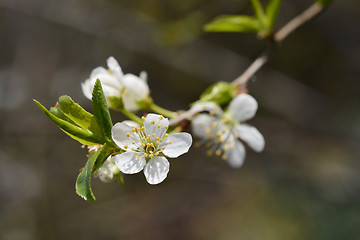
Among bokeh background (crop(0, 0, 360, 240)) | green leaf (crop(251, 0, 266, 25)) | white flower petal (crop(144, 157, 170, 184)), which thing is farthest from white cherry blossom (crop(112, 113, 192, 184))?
bokeh background (crop(0, 0, 360, 240))

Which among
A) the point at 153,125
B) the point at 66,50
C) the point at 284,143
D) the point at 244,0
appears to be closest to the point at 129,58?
the point at 66,50

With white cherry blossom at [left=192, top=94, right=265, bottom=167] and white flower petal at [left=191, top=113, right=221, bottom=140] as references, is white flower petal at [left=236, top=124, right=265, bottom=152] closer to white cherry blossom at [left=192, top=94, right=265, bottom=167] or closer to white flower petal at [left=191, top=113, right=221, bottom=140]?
white cherry blossom at [left=192, top=94, right=265, bottom=167]

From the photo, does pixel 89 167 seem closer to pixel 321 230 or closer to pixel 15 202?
pixel 321 230

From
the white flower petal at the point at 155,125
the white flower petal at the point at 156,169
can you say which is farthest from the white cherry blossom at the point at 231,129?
the white flower petal at the point at 156,169

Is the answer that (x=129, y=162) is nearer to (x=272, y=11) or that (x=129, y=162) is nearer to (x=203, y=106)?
(x=203, y=106)

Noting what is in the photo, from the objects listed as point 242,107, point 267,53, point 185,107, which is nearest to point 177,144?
point 242,107

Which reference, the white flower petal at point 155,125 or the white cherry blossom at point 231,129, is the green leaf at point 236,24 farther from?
the white flower petal at point 155,125
